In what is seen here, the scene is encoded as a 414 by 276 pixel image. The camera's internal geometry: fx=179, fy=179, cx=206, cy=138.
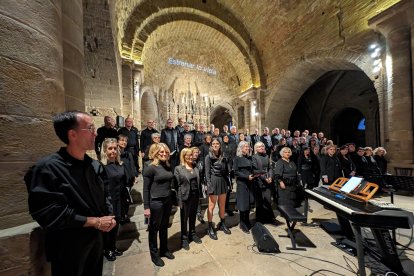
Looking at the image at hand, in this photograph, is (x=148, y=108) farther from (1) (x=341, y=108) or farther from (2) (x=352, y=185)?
(1) (x=341, y=108)

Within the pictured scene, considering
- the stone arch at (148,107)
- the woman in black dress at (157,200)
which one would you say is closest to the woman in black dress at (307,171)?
the woman in black dress at (157,200)

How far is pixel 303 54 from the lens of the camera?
894 cm

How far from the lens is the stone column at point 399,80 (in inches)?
209

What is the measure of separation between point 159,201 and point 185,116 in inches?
478

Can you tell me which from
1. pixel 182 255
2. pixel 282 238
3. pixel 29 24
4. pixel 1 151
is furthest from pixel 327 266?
pixel 29 24

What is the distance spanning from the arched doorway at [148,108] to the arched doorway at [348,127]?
1343 cm

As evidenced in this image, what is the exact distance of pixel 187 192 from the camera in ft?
10.2

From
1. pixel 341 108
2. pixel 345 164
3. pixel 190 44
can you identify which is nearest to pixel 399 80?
pixel 345 164

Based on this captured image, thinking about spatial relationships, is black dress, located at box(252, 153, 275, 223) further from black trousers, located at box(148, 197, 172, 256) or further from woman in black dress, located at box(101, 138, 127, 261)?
woman in black dress, located at box(101, 138, 127, 261)

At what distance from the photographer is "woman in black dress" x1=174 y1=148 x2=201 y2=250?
3139mm

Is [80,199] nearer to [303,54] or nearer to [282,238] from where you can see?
[282,238]

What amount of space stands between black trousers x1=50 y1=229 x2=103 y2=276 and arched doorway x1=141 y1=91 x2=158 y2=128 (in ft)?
37.1

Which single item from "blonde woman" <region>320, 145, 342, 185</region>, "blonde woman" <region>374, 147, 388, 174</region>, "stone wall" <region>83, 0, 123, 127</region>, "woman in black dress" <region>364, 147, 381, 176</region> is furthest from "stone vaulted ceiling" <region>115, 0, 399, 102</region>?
"blonde woman" <region>320, 145, 342, 185</region>

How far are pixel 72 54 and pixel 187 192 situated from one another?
8.39ft
